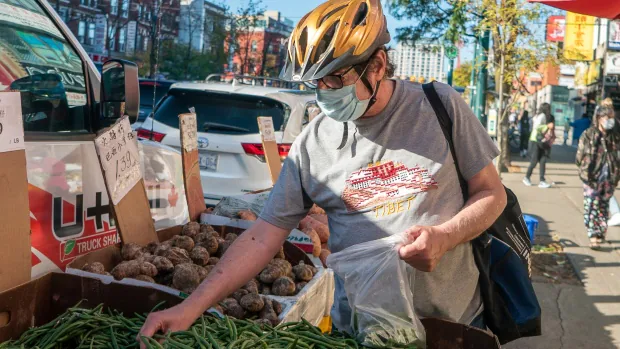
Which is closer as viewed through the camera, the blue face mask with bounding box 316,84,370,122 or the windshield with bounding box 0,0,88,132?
the blue face mask with bounding box 316,84,370,122

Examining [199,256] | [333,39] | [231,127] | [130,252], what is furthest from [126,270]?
[231,127]

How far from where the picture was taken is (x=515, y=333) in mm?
2479

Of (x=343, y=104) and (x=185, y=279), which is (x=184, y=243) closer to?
(x=185, y=279)

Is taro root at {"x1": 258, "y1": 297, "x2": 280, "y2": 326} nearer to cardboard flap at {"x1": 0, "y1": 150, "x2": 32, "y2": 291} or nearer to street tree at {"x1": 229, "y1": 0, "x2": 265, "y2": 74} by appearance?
cardboard flap at {"x1": 0, "y1": 150, "x2": 32, "y2": 291}

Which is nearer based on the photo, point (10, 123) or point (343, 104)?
point (343, 104)

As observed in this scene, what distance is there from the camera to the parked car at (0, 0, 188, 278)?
336cm

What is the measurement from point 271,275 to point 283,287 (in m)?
0.15

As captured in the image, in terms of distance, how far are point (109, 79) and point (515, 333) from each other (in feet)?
8.91

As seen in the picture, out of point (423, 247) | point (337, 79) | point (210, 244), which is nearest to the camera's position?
point (423, 247)

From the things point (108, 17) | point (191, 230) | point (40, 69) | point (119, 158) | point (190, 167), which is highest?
point (108, 17)

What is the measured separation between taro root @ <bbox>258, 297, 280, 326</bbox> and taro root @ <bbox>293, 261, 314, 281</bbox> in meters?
0.60

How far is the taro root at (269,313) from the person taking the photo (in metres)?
3.47

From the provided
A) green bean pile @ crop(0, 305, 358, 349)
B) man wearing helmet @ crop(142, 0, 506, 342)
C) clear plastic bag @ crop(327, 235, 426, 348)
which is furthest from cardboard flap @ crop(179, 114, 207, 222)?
clear plastic bag @ crop(327, 235, 426, 348)

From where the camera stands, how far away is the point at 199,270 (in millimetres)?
3775
